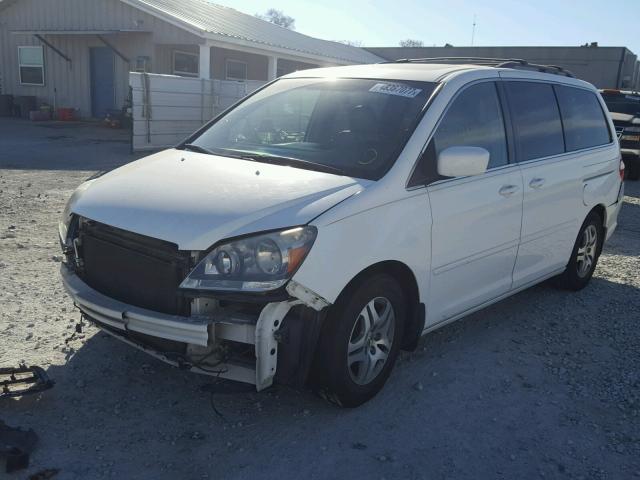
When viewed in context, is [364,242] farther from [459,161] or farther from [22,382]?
[22,382]

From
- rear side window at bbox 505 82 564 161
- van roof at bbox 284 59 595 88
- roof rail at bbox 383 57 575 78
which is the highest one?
roof rail at bbox 383 57 575 78

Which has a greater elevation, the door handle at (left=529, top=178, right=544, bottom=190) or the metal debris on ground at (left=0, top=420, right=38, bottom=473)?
the door handle at (left=529, top=178, right=544, bottom=190)

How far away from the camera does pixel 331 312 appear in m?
3.14

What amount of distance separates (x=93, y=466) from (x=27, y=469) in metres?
0.29

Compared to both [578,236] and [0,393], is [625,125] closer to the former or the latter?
[578,236]

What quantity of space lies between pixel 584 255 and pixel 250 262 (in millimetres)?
3919

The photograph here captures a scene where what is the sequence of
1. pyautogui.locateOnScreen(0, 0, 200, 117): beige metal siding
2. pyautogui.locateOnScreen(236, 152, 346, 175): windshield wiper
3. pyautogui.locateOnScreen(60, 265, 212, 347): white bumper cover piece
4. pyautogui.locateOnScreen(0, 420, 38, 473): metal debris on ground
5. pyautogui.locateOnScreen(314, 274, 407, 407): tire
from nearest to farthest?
pyautogui.locateOnScreen(0, 420, 38, 473): metal debris on ground < pyautogui.locateOnScreen(60, 265, 212, 347): white bumper cover piece < pyautogui.locateOnScreen(314, 274, 407, 407): tire < pyautogui.locateOnScreen(236, 152, 346, 175): windshield wiper < pyautogui.locateOnScreen(0, 0, 200, 117): beige metal siding

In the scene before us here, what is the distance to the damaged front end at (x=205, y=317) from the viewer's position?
2879mm

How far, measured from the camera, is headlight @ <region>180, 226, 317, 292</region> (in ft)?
9.44

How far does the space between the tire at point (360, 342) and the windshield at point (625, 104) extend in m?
12.9

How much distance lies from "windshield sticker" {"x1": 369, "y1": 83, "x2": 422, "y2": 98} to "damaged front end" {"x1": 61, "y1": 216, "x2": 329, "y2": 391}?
5.20 ft

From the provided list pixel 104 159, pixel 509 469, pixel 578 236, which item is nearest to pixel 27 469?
pixel 509 469

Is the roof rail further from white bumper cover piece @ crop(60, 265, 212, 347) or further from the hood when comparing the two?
white bumper cover piece @ crop(60, 265, 212, 347)

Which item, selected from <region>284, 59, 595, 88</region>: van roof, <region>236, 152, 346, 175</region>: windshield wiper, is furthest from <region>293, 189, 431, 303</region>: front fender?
<region>284, 59, 595, 88</region>: van roof
